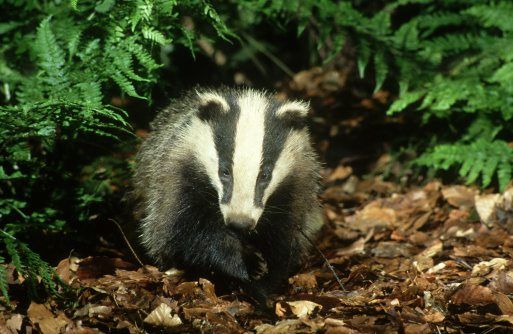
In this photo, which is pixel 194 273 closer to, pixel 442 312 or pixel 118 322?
pixel 118 322

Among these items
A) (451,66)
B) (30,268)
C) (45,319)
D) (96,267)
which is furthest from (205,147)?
(451,66)

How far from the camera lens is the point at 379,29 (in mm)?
6793

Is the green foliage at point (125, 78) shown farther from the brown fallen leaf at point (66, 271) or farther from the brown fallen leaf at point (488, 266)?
the brown fallen leaf at point (488, 266)

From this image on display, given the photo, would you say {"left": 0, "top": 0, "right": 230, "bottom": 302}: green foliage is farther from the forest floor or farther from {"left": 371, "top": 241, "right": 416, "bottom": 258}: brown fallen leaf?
{"left": 371, "top": 241, "right": 416, "bottom": 258}: brown fallen leaf

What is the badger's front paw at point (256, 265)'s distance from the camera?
505 cm

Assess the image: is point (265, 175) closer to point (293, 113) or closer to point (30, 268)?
point (293, 113)

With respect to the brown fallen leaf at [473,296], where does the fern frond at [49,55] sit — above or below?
above

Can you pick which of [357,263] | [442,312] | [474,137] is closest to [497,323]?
[442,312]

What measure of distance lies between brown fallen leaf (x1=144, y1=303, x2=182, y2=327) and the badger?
0.79 m

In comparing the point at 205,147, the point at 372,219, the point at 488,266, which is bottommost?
the point at 372,219

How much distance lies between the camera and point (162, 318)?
4043 millimetres

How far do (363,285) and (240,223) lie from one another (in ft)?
3.94

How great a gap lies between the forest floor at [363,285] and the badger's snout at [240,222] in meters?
0.57

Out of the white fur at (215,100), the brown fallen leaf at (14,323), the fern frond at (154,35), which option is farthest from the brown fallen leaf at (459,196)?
the brown fallen leaf at (14,323)
